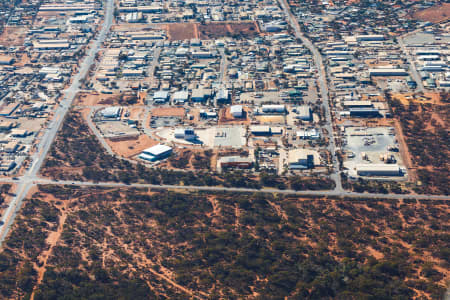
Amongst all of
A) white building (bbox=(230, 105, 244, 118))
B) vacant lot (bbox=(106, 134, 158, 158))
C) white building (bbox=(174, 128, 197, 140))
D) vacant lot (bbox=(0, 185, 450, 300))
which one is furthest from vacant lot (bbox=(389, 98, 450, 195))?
vacant lot (bbox=(106, 134, 158, 158))

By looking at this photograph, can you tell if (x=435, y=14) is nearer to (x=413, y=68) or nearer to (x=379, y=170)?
(x=413, y=68)

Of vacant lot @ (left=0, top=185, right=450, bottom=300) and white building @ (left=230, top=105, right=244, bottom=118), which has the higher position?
white building @ (left=230, top=105, right=244, bottom=118)

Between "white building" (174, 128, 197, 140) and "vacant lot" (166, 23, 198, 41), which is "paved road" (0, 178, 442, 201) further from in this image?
"vacant lot" (166, 23, 198, 41)

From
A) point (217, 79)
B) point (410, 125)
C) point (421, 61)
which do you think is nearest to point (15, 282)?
point (217, 79)

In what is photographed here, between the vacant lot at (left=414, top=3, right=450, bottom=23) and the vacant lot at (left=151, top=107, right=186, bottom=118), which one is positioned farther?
the vacant lot at (left=414, top=3, right=450, bottom=23)

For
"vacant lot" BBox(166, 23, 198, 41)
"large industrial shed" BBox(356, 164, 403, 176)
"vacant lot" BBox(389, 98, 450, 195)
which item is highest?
"vacant lot" BBox(166, 23, 198, 41)

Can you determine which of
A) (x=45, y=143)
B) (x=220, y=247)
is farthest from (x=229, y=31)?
(x=220, y=247)

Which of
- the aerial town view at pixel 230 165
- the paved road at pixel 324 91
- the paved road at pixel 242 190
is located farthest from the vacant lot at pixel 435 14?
the paved road at pixel 242 190

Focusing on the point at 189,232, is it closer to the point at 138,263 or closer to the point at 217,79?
the point at 138,263
